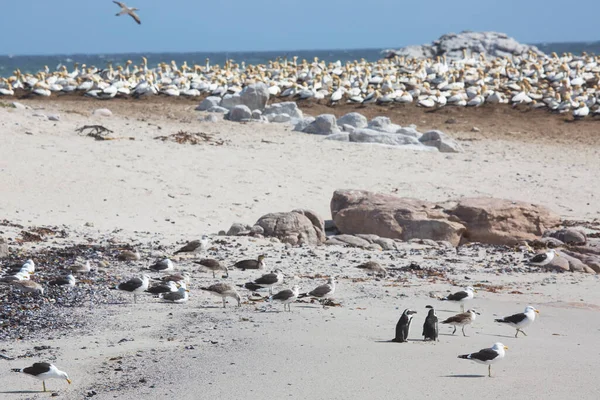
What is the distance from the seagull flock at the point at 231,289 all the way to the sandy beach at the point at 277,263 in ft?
0.49

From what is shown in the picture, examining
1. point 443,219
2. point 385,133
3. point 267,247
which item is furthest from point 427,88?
point 267,247

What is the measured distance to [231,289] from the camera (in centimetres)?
981

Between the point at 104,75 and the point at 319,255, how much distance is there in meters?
29.7

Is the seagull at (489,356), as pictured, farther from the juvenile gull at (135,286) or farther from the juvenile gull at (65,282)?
the juvenile gull at (65,282)

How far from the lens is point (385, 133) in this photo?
951 inches

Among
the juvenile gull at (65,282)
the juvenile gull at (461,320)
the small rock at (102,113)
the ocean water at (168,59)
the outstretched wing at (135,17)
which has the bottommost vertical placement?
the ocean water at (168,59)

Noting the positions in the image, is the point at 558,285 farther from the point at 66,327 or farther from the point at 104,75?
the point at 104,75

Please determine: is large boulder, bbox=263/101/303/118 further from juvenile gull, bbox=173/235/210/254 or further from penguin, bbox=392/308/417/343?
penguin, bbox=392/308/417/343

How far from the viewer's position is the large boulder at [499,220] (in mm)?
15125

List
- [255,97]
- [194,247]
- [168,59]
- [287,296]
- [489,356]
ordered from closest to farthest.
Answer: [489,356] < [287,296] < [194,247] < [255,97] < [168,59]

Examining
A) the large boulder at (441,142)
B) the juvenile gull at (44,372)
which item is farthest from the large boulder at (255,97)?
the juvenile gull at (44,372)

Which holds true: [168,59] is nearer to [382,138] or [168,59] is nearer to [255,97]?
[255,97]

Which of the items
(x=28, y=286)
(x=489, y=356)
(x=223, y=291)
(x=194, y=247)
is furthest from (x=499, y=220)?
(x=28, y=286)

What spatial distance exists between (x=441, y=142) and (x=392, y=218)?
8685mm
